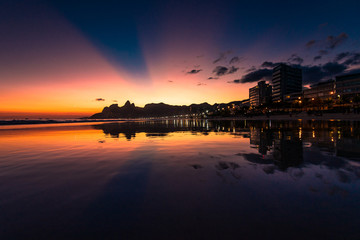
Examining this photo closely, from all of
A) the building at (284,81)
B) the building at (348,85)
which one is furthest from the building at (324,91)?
the building at (284,81)

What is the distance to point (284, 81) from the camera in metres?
174

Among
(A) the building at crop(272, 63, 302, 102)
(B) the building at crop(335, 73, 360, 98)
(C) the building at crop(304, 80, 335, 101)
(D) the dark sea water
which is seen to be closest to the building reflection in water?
(D) the dark sea water

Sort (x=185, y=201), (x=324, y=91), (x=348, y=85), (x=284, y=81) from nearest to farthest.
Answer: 1. (x=185, y=201)
2. (x=348, y=85)
3. (x=324, y=91)
4. (x=284, y=81)

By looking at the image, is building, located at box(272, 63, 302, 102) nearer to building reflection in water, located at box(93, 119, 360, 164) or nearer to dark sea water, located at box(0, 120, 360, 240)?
building reflection in water, located at box(93, 119, 360, 164)

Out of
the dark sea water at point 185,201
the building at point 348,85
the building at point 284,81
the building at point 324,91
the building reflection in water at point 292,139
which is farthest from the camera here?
the building at point 284,81

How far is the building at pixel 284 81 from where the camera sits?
173m

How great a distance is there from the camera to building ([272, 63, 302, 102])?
172625 mm

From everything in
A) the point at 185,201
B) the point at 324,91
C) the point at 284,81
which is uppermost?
the point at 284,81

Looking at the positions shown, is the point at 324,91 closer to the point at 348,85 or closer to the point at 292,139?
the point at 348,85

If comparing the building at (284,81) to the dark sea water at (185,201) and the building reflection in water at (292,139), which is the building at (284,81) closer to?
the building reflection in water at (292,139)

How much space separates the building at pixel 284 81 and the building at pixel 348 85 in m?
47.6

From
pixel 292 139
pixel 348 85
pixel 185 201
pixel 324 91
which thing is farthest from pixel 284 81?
pixel 185 201

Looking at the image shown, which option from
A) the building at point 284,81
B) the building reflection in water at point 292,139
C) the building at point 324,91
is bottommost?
the building reflection in water at point 292,139

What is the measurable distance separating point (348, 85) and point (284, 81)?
59.5 metres
